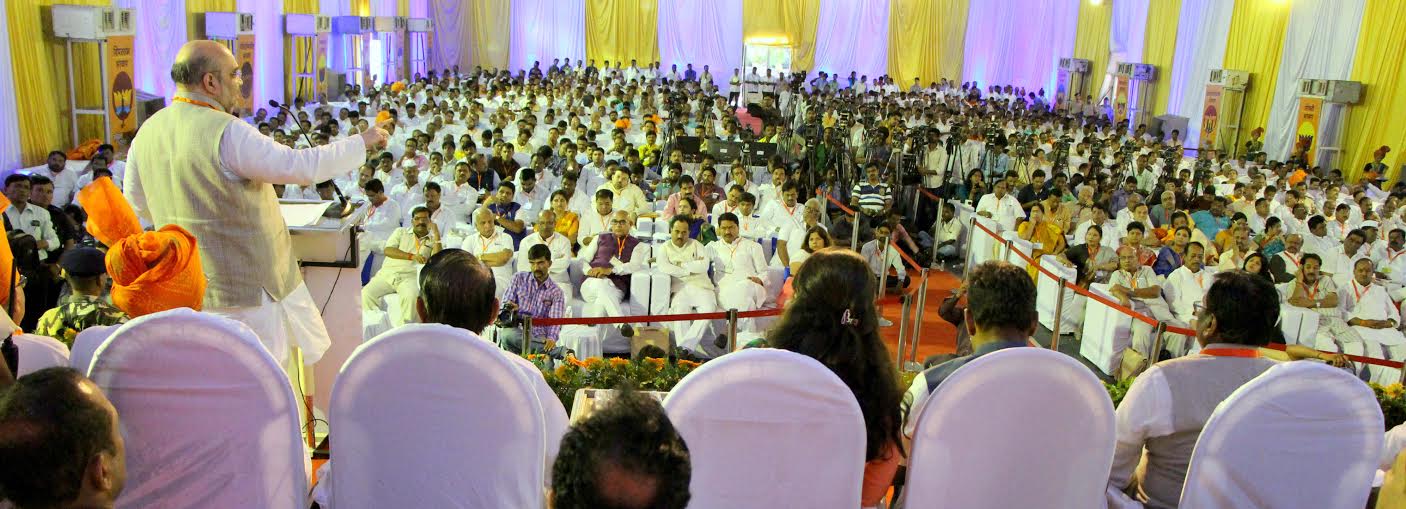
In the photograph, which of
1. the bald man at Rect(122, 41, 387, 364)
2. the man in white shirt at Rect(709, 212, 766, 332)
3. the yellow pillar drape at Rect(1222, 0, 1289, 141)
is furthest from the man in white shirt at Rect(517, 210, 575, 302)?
the yellow pillar drape at Rect(1222, 0, 1289, 141)

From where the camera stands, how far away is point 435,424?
1998 millimetres

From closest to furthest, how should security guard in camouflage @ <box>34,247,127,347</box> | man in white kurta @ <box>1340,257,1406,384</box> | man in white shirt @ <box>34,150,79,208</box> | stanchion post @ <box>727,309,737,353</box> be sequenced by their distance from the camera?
security guard in camouflage @ <box>34,247,127,347</box>
stanchion post @ <box>727,309,737,353</box>
man in white kurta @ <box>1340,257,1406,384</box>
man in white shirt @ <box>34,150,79,208</box>

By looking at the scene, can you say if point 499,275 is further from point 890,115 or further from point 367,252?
point 890,115

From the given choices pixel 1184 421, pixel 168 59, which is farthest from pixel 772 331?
pixel 168 59

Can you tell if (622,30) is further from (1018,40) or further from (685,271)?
(685,271)

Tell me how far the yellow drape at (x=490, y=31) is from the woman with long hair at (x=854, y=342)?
89.4 feet

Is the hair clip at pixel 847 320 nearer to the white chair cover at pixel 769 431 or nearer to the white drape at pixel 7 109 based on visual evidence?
the white chair cover at pixel 769 431

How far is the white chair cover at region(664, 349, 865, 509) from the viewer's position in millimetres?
2016

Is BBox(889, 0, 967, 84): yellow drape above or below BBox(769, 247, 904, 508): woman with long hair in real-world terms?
above

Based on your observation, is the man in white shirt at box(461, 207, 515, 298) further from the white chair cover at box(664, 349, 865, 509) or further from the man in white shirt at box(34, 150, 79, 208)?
the white chair cover at box(664, 349, 865, 509)

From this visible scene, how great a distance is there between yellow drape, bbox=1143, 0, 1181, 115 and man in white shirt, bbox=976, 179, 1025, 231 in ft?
42.1

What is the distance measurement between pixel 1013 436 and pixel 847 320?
0.45 meters

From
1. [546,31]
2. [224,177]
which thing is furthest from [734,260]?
[546,31]

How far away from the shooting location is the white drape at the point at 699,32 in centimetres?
2931
